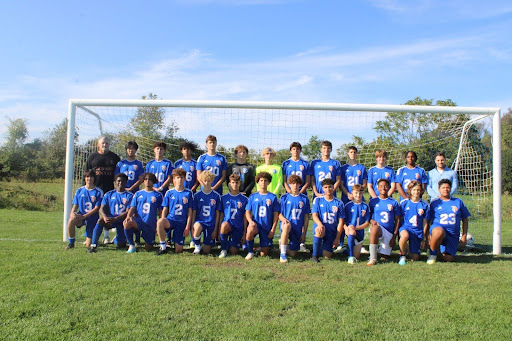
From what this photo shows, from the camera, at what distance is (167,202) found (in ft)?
17.6

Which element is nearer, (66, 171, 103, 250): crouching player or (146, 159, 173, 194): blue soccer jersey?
(66, 171, 103, 250): crouching player

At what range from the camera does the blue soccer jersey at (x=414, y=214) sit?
5133 millimetres

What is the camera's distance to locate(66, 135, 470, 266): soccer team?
512 cm

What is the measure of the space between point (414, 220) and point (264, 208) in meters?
2.09

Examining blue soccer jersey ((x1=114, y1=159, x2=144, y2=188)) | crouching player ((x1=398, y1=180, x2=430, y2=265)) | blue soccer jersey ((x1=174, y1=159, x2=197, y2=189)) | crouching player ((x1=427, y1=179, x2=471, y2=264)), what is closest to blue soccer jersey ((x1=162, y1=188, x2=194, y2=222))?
blue soccer jersey ((x1=174, y1=159, x2=197, y2=189))

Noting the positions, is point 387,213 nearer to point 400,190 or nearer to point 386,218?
point 386,218

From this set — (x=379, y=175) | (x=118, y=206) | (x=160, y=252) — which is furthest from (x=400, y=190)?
(x=118, y=206)

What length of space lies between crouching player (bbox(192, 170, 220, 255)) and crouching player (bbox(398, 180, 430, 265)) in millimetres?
2601

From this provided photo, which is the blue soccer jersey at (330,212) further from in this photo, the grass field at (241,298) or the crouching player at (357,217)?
the grass field at (241,298)

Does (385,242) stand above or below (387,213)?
below

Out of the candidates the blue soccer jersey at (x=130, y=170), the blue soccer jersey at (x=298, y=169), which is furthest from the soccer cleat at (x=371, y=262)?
the blue soccer jersey at (x=130, y=170)

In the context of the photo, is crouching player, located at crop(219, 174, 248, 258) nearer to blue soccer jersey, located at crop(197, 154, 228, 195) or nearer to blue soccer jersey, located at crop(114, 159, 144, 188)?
blue soccer jersey, located at crop(197, 154, 228, 195)

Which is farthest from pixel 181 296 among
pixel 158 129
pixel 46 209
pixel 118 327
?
pixel 46 209

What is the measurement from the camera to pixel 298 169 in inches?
226
